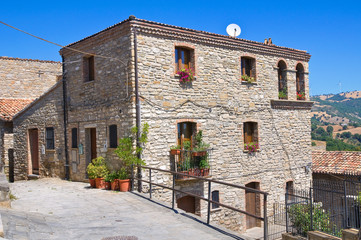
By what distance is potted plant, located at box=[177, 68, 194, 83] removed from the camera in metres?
12.8

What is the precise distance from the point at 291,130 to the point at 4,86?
15.8 meters

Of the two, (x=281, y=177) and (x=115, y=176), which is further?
(x=281, y=177)

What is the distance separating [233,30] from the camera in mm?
15164

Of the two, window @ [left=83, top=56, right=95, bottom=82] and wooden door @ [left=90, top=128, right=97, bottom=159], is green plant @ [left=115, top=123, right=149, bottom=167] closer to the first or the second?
wooden door @ [left=90, top=128, right=97, bottom=159]

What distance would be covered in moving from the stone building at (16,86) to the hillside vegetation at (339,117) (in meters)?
62.7

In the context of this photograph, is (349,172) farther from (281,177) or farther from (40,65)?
(40,65)

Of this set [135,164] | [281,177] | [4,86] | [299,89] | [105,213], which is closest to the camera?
[105,213]

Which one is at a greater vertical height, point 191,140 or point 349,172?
point 191,140

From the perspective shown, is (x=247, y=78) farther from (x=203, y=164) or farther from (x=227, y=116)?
(x=203, y=164)

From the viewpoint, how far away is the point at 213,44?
1381 cm

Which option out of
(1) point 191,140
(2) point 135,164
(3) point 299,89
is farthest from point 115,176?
(3) point 299,89

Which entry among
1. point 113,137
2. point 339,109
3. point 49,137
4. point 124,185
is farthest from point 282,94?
point 339,109

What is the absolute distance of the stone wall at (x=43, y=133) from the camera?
15.3 meters

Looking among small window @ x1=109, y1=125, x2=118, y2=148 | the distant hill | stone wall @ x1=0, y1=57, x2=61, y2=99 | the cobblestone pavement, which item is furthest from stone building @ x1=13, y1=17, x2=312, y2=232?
the distant hill
